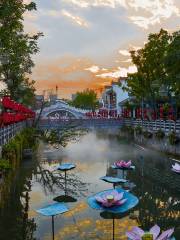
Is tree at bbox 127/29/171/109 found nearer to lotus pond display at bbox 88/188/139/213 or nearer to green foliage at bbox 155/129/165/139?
green foliage at bbox 155/129/165/139

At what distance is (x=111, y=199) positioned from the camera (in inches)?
383

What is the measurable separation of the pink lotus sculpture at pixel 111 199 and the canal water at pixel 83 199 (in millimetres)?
2221

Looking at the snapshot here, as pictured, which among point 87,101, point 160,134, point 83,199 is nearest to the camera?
point 83,199

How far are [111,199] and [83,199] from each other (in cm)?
721

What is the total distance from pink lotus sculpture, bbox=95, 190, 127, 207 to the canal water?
222cm

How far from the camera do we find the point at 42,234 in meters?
12.0

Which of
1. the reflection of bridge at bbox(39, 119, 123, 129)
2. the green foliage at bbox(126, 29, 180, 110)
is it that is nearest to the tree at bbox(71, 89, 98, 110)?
the reflection of bridge at bbox(39, 119, 123, 129)

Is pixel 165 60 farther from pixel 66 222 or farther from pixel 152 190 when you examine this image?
pixel 66 222

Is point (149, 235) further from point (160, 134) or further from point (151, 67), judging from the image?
point (151, 67)

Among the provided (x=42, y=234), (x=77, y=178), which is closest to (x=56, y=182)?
(x=77, y=178)

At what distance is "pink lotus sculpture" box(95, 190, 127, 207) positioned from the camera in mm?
9734

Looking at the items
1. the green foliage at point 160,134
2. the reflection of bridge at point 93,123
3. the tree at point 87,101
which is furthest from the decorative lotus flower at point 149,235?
the tree at point 87,101

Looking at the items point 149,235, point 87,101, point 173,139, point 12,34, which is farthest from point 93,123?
point 87,101

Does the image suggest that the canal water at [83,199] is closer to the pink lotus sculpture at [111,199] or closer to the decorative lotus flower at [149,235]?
the pink lotus sculpture at [111,199]
